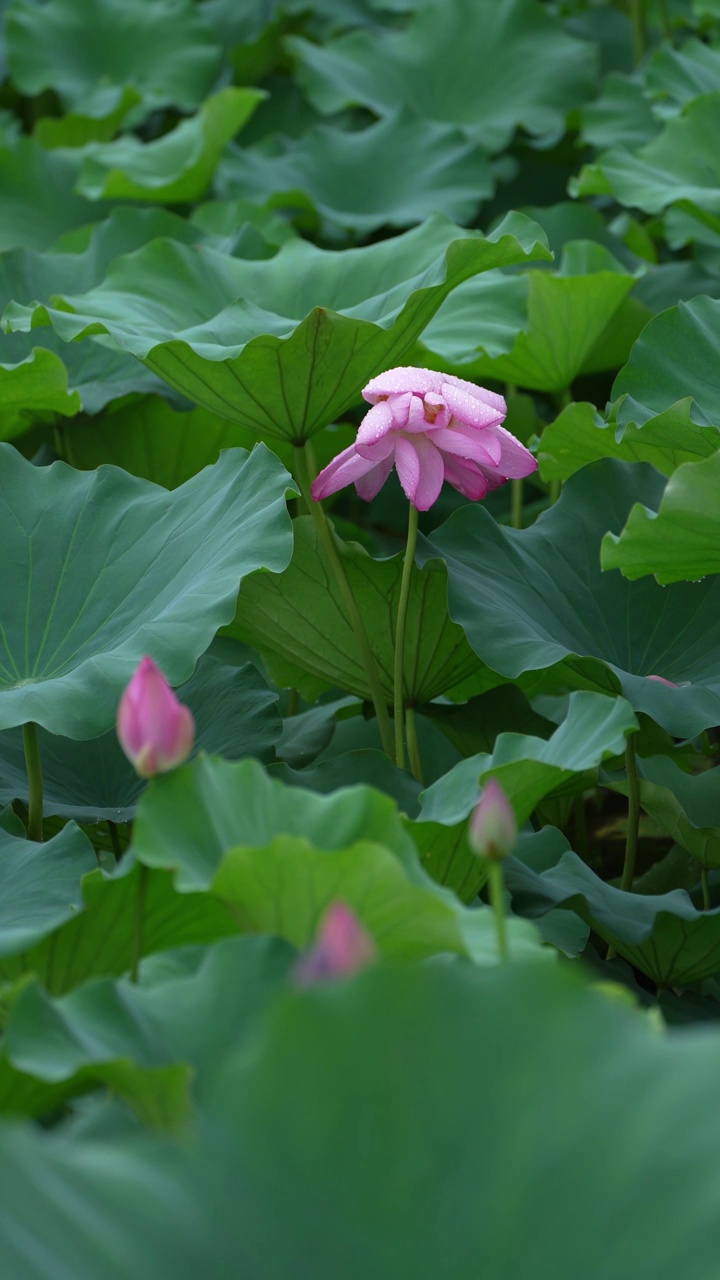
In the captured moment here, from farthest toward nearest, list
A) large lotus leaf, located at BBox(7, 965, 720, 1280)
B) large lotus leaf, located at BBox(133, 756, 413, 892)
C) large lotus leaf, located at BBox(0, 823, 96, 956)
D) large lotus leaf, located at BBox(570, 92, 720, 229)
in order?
large lotus leaf, located at BBox(570, 92, 720, 229) → large lotus leaf, located at BBox(0, 823, 96, 956) → large lotus leaf, located at BBox(133, 756, 413, 892) → large lotus leaf, located at BBox(7, 965, 720, 1280)

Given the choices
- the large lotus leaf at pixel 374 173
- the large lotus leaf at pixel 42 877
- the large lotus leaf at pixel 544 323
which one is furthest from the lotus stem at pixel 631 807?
the large lotus leaf at pixel 374 173

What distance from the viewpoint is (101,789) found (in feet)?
4.38

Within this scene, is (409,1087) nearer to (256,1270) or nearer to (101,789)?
(256,1270)

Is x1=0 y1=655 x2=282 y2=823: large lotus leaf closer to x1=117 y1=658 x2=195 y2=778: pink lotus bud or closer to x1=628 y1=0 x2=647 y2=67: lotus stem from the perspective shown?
x1=117 y1=658 x2=195 y2=778: pink lotus bud

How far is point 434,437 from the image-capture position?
113cm

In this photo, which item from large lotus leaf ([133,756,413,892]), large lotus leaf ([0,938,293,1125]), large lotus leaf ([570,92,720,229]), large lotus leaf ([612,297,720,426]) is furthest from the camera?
large lotus leaf ([570,92,720,229])

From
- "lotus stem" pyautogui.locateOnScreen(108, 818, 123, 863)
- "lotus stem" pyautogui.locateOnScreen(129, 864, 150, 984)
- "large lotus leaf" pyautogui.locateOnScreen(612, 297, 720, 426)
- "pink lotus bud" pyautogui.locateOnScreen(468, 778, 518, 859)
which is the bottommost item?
"lotus stem" pyautogui.locateOnScreen(108, 818, 123, 863)

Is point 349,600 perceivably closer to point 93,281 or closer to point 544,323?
point 544,323

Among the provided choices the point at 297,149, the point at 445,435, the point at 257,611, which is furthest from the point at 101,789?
the point at 297,149

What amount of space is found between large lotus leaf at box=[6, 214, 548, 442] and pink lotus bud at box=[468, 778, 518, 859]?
60 centimetres

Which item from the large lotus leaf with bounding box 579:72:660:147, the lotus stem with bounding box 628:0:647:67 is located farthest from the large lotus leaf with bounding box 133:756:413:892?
the lotus stem with bounding box 628:0:647:67

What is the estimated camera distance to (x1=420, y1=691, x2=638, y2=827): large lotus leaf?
93cm

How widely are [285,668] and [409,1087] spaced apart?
1.01 meters

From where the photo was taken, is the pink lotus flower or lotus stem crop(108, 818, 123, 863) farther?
lotus stem crop(108, 818, 123, 863)
